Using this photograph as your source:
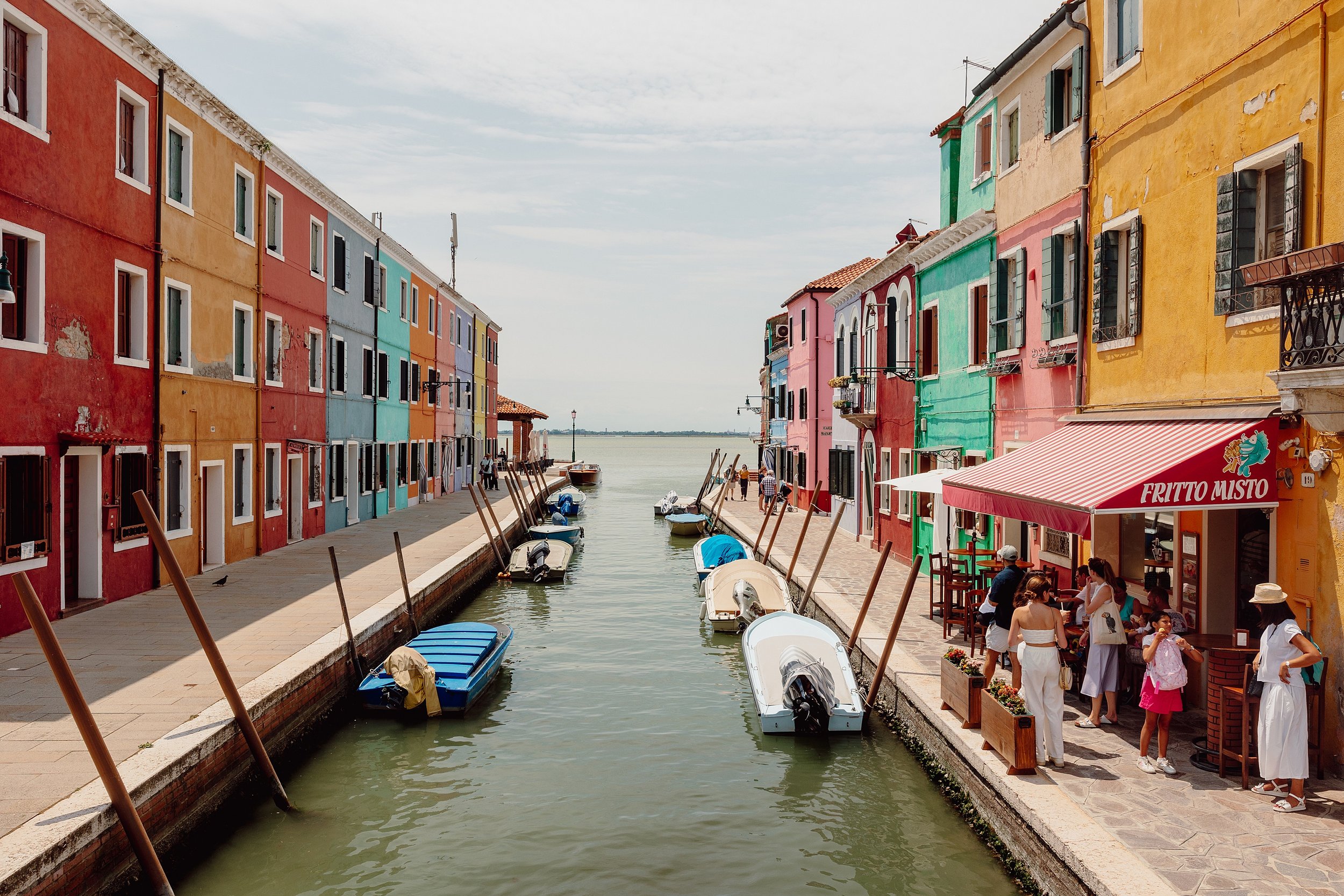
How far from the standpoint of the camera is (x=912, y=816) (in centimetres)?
927

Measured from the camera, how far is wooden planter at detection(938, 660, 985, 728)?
9.36m

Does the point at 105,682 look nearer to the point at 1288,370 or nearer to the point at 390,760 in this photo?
the point at 390,760

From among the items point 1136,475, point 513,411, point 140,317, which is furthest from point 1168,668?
point 513,411

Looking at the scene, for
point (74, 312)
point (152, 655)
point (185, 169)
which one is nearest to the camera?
point (152, 655)

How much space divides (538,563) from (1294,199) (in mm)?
18949

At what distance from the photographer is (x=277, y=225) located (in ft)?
72.7

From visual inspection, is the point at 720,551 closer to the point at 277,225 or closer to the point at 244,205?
the point at 277,225

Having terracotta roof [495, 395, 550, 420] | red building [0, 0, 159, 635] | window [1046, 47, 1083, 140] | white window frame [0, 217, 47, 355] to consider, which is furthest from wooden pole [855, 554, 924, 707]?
terracotta roof [495, 395, 550, 420]

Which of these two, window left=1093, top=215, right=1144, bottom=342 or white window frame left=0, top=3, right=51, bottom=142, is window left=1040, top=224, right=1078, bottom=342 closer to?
window left=1093, top=215, right=1144, bottom=342

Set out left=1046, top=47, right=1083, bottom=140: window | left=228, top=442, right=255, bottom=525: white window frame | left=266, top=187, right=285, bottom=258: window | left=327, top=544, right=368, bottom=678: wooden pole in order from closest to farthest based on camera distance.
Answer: left=327, top=544, right=368, bottom=678: wooden pole → left=1046, top=47, right=1083, bottom=140: window → left=228, top=442, right=255, bottom=525: white window frame → left=266, top=187, right=285, bottom=258: window

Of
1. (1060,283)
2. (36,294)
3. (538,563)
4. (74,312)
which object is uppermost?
(1060,283)

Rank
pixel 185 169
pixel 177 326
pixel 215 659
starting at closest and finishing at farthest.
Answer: pixel 215 659 < pixel 177 326 < pixel 185 169

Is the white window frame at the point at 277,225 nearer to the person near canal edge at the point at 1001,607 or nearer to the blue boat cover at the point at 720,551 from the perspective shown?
the blue boat cover at the point at 720,551

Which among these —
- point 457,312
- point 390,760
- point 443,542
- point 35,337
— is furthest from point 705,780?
point 457,312
